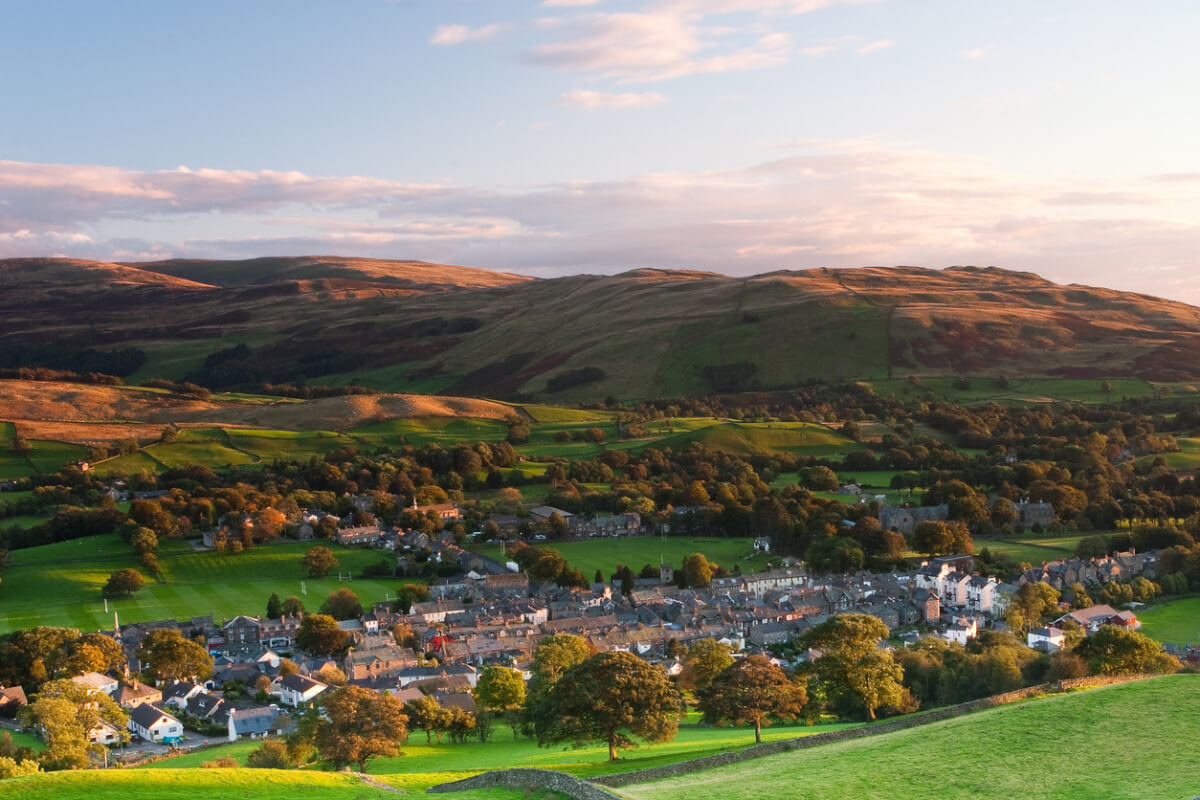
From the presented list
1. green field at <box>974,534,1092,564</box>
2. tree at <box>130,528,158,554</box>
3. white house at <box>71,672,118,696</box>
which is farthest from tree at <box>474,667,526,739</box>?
green field at <box>974,534,1092,564</box>

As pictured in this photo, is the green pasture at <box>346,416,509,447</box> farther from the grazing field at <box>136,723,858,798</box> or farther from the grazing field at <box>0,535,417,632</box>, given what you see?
the grazing field at <box>136,723,858,798</box>

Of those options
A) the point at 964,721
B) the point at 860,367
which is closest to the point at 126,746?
the point at 964,721

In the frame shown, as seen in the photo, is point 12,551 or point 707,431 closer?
point 12,551

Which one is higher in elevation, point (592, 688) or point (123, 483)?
point (592, 688)

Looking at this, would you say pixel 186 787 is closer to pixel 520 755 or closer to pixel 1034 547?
pixel 520 755

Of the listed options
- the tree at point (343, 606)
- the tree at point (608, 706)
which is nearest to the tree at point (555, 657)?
the tree at point (608, 706)

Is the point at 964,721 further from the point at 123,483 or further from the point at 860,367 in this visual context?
the point at 860,367
